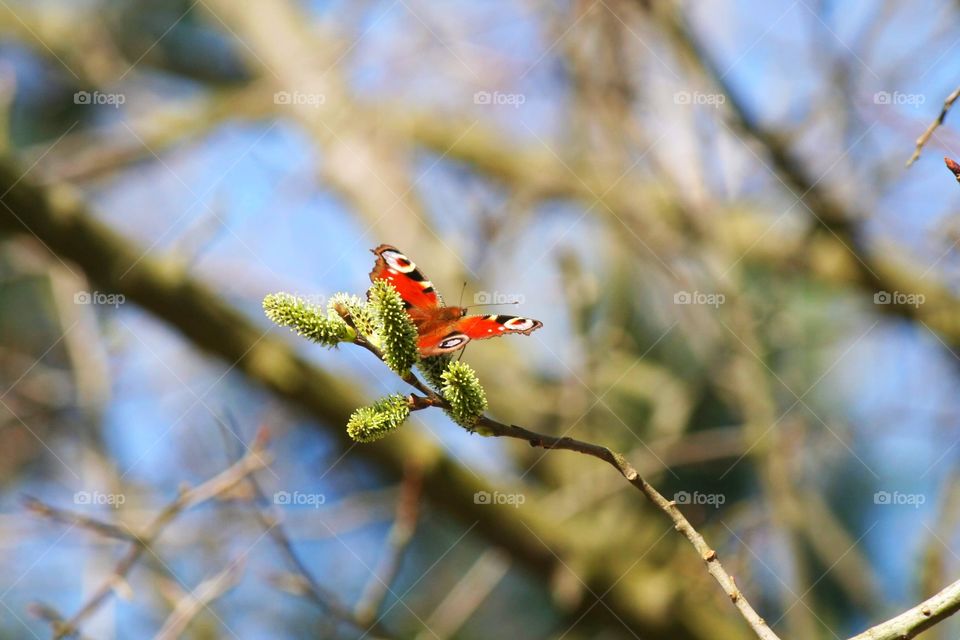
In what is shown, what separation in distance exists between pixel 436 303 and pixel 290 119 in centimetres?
499

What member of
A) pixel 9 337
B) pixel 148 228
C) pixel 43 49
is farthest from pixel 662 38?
pixel 9 337

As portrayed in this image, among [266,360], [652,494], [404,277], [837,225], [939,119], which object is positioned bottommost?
[652,494]

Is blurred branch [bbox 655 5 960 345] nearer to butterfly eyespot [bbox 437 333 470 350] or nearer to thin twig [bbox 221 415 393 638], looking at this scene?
thin twig [bbox 221 415 393 638]

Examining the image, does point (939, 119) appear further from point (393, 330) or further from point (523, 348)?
point (523, 348)

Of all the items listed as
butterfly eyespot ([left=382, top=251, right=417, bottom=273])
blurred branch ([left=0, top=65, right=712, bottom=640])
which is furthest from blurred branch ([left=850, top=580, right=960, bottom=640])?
blurred branch ([left=0, top=65, right=712, bottom=640])

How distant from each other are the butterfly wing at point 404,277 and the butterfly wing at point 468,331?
12 centimetres

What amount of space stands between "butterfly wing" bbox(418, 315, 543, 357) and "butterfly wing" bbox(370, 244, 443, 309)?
115 millimetres

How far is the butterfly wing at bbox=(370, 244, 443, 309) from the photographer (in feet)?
5.85

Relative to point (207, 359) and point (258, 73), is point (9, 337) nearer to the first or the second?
point (258, 73)

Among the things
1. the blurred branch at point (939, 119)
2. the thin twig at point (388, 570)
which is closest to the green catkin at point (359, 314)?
the blurred branch at point (939, 119)

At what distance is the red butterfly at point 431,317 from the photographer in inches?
63.5

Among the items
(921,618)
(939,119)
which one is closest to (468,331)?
(921,618)

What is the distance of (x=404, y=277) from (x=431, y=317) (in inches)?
4.0

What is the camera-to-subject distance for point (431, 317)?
1769 mm
